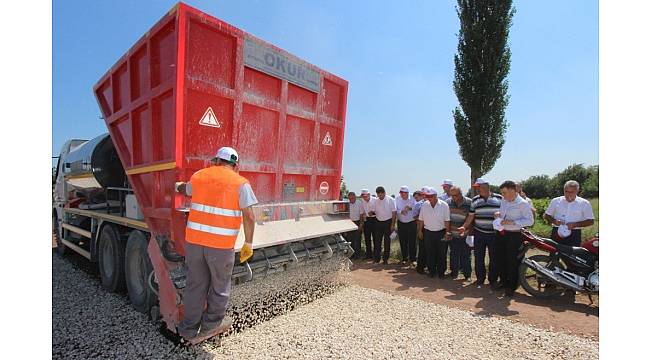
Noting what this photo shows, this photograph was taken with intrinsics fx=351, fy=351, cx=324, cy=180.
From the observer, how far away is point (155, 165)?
11.5ft

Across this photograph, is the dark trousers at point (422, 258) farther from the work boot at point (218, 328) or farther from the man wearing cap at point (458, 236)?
the work boot at point (218, 328)

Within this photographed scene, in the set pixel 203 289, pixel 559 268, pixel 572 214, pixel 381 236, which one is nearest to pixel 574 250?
pixel 559 268

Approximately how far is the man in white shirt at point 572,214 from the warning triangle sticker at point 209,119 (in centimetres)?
487

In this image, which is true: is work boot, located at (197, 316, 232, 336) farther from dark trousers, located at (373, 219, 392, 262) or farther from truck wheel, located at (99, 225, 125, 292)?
dark trousers, located at (373, 219, 392, 262)

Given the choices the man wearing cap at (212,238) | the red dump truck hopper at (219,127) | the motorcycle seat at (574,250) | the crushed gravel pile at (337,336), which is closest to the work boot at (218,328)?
the man wearing cap at (212,238)

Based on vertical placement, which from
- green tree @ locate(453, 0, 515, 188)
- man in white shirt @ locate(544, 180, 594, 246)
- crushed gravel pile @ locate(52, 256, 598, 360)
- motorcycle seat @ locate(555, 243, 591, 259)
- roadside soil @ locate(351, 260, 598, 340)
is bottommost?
roadside soil @ locate(351, 260, 598, 340)

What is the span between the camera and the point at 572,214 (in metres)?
5.04

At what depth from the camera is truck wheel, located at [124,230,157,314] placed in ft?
12.7

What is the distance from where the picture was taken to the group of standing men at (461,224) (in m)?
5.09

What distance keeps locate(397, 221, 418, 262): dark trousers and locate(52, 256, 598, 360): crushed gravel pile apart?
261cm

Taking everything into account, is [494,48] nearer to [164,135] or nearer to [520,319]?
[520,319]

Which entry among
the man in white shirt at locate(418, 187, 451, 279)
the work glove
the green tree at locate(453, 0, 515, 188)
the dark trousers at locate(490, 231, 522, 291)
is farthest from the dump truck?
the green tree at locate(453, 0, 515, 188)

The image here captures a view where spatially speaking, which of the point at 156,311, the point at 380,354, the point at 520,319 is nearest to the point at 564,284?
the point at 520,319

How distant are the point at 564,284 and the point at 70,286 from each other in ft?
22.9
